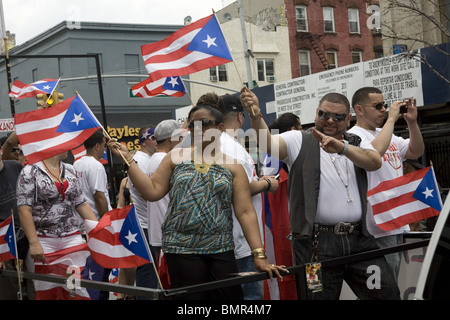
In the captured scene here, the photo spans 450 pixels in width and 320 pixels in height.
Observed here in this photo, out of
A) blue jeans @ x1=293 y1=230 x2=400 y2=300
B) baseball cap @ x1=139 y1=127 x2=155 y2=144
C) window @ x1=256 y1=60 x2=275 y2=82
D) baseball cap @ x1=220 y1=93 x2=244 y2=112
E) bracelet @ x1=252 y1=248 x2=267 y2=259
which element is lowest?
blue jeans @ x1=293 y1=230 x2=400 y2=300

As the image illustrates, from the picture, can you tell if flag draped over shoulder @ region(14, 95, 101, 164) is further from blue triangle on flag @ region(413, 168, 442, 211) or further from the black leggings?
blue triangle on flag @ region(413, 168, 442, 211)

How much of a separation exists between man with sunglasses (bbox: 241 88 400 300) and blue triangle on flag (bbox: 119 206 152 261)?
993 mm

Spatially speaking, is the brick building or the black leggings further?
the brick building

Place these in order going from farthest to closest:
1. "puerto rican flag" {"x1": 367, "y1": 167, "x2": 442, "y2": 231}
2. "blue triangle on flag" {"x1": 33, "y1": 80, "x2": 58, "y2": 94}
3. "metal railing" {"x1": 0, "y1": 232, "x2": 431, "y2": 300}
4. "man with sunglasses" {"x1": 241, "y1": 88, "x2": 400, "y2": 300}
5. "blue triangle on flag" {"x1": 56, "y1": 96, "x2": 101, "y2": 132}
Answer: "blue triangle on flag" {"x1": 33, "y1": 80, "x2": 58, "y2": 94}, "blue triangle on flag" {"x1": 56, "y1": 96, "x2": 101, "y2": 132}, "puerto rican flag" {"x1": 367, "y1": 167, "x2": 442, "y2": 231}, "man with sunglasses" {"x1": 241, "y1": 88, "x2": 400, "y2": 300}, "metal railing" {"x1": 0, "y1": 232, "x2": 431, "y2": 300}

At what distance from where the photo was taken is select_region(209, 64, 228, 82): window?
38.0 meters

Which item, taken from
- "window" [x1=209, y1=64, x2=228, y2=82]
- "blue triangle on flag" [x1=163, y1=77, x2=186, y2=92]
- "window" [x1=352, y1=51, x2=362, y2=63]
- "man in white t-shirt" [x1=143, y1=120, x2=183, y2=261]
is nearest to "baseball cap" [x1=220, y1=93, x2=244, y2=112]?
"man in white t-shirt" [x1=143, y1=120, x2=183, y2=261]

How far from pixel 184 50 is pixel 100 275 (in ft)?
6.36

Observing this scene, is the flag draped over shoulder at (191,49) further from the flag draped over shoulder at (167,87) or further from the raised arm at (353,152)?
the raised arm at (353,152)

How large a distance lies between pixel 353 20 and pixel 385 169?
37.8 metres

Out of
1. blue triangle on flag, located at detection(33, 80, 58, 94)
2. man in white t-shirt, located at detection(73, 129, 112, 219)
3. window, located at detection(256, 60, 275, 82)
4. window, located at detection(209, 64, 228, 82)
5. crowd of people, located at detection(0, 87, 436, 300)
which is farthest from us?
window, located at detection(256, 60, 275, 82)

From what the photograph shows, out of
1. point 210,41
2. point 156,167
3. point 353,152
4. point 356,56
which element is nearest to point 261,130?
point 353,152

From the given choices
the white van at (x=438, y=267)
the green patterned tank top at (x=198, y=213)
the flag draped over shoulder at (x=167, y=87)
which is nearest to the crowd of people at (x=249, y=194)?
the green patterned tank top at (x=198, y=213)

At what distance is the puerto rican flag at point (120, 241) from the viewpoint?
13.6ft

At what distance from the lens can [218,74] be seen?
1510 inches
